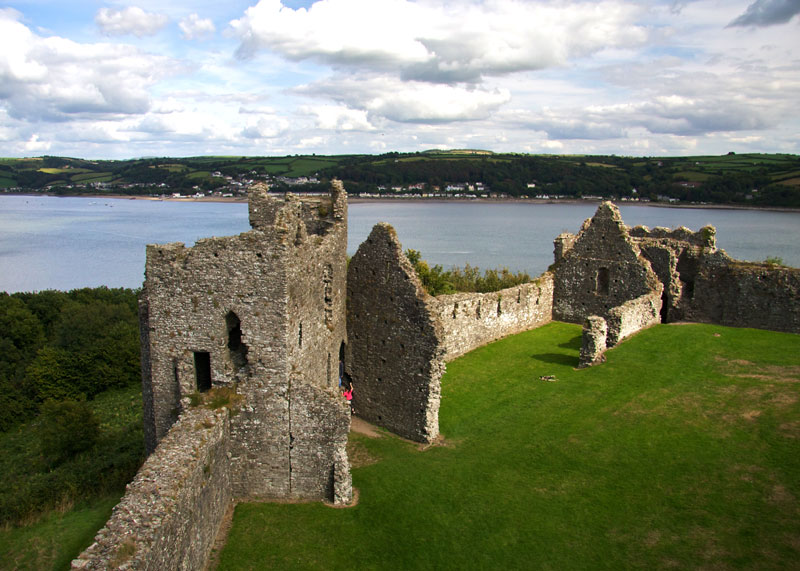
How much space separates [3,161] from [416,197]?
147650 mm

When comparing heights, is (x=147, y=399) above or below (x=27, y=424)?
above

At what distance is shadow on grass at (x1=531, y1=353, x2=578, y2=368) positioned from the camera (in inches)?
766

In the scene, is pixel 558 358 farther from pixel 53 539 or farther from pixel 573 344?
pixel 53 539

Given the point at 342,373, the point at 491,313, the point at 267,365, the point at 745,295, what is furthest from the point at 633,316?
the point at 267,365

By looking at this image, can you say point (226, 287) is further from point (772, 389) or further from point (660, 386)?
point (772, 389)

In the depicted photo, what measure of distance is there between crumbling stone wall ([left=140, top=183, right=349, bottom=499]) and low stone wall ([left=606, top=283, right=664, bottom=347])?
11.8 metres

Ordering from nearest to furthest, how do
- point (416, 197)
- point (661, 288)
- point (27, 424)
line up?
point (661, 288) < point (27, 424) < point (416, 197)

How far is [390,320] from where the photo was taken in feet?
49.0

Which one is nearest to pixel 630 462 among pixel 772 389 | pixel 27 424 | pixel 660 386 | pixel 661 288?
pixel 660 386

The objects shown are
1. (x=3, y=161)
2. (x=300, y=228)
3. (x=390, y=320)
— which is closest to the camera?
(x=300, y=228)

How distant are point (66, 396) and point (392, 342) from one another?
34.0 meters

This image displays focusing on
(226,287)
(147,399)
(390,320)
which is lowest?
(147,399)

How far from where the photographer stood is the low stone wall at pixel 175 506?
735 cm

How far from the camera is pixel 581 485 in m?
11.7
